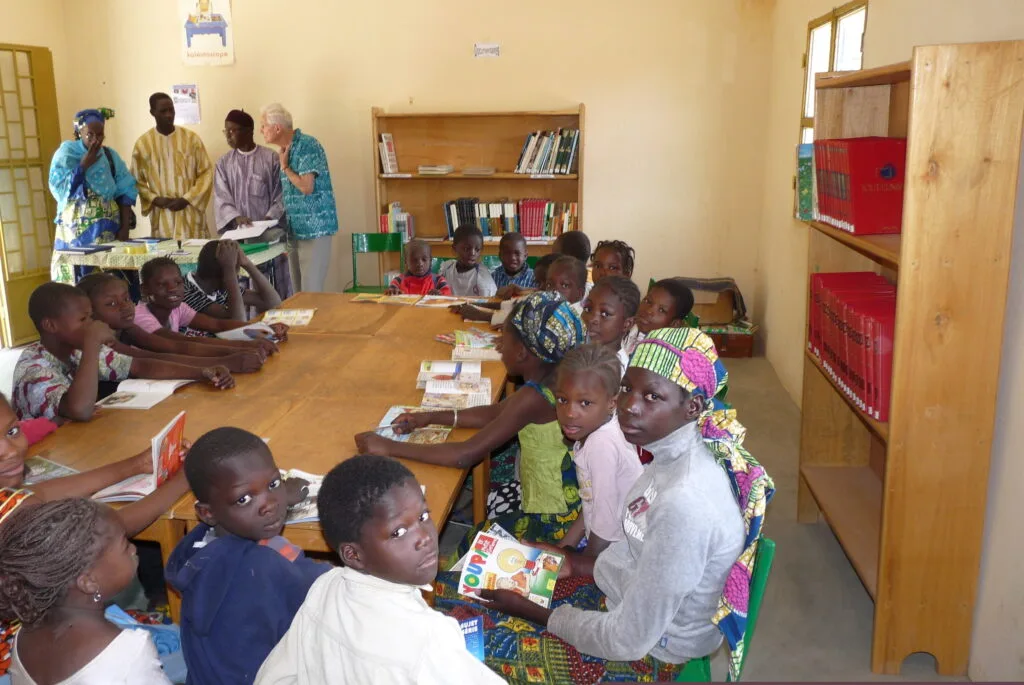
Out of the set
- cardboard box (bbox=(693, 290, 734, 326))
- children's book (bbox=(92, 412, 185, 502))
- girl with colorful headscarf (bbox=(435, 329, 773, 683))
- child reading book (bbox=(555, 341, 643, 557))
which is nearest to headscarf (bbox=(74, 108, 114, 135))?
cardboard box (bbox=(693, 290, 734, 326))

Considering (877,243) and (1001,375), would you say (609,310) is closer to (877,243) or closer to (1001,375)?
(877,243)

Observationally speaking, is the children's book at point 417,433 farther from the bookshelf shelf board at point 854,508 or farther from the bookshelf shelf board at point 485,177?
the bookshelf shelf board at point 485,177

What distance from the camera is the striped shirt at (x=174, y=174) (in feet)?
21.7

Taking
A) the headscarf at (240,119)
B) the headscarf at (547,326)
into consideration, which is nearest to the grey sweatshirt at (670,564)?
the headscarf at (547,326)

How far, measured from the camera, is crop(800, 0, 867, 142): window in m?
4.44

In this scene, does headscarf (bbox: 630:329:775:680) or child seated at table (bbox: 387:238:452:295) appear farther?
child seated at table (bbox: 387:238:452:295)

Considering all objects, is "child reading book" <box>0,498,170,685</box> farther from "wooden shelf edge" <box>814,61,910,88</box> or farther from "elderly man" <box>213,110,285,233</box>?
"elderly man" <box>213,110,285,233</box>

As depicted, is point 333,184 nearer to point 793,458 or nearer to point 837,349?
point 793,458

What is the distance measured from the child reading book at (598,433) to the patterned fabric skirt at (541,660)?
0.76 feet

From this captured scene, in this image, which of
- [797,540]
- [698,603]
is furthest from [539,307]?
[797,540]

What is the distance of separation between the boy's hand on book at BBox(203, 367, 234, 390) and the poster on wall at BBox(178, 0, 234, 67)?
15.2 feet

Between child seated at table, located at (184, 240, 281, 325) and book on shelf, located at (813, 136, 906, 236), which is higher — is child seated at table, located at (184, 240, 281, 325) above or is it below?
below

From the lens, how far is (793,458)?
4.50 meters

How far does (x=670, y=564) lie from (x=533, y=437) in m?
0.95
